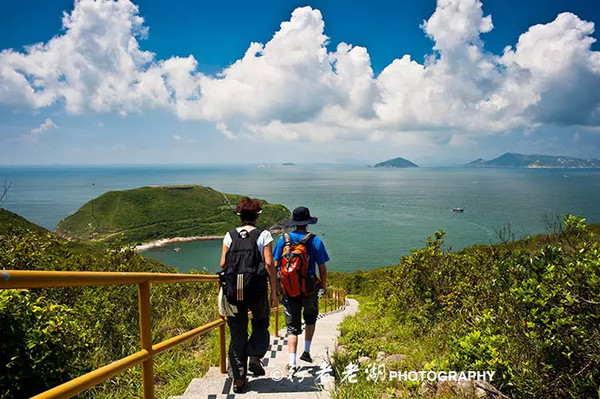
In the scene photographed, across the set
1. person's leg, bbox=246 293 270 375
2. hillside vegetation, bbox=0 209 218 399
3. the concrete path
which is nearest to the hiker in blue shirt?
the concrete path

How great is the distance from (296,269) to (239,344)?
95 centimetres

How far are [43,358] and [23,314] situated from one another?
0.44 metres

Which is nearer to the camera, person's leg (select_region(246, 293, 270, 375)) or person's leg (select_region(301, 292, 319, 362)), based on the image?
person's leg (select_region(246, 293, 270, 375))

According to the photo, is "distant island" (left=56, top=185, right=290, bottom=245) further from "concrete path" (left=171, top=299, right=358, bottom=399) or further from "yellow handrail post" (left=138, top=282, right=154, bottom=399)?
"yellow handrail post" (left=138, top=282, right=154, bottom=399)

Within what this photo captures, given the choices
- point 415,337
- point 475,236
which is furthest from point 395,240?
point 415,337

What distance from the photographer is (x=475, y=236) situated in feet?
215

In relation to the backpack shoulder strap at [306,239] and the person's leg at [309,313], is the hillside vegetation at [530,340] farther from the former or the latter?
the backpack shoulder strap at [306,239]

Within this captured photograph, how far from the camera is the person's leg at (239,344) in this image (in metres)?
3.42

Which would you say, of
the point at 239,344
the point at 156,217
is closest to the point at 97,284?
the point at 239,344

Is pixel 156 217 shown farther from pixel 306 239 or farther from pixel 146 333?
pixel 146 333

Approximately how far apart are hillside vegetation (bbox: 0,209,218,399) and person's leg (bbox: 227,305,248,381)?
2.04 ft

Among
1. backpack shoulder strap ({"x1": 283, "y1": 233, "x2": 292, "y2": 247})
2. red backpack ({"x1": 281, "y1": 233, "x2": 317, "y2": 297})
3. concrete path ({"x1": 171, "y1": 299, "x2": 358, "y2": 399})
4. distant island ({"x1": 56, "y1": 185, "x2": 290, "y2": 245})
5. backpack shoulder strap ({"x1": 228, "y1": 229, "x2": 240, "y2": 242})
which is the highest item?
backpack shoulder strap ({"x1": 228, "y1": 229, "x2": 240, "y2": 242})

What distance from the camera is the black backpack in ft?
11.2

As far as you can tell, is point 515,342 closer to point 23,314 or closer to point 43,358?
point 43,358
